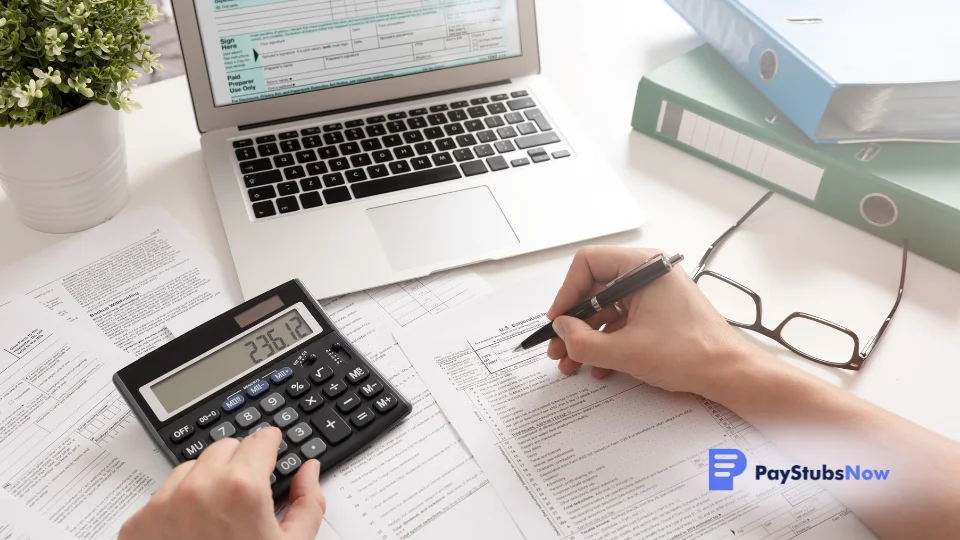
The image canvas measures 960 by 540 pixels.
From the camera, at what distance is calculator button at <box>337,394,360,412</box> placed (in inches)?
23.9

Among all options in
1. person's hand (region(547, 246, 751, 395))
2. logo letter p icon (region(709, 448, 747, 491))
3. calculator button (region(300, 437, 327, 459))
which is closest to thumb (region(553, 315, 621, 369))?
person's hand (region(547, 246, 751, 395))

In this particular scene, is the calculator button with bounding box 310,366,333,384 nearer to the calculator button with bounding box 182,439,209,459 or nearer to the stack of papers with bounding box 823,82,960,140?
the calculator button with bounding box 182,439,209,459

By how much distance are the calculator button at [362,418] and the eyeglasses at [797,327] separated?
0.33 m

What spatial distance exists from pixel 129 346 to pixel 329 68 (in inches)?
15.0

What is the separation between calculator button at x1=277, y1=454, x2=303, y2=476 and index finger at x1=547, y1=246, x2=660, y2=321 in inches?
9.5

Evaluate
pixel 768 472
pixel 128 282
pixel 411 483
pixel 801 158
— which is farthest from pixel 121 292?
pixel 801 158

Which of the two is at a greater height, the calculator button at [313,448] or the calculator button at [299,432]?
the calculator button at [299,432]

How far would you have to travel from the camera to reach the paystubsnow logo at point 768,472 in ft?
1.90

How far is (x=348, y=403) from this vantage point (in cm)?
61

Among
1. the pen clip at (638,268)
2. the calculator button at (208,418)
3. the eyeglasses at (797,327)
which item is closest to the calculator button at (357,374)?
the calculator button at (208,418)

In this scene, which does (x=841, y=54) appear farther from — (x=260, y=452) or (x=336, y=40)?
(x=260, y=452)

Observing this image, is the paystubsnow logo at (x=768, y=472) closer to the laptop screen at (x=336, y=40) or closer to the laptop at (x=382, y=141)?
the laptop at (x=382, y=141)

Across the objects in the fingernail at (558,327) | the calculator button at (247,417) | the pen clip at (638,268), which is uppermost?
the pen clip at (638,268)

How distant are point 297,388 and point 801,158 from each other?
555 millimetres
